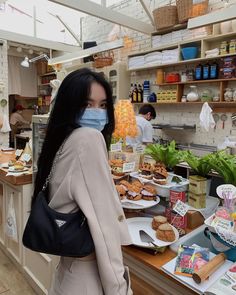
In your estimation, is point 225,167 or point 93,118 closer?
point 93,118

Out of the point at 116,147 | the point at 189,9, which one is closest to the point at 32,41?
the point at 189,9

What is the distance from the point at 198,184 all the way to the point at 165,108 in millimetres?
3370

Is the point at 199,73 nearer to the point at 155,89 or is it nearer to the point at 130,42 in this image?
the point at 155,89

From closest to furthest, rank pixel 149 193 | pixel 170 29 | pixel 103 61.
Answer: pixel 149 193 < pixel 170 29 < pixel 103 61

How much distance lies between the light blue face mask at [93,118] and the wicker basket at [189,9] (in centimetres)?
351

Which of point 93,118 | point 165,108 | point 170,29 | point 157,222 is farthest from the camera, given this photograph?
point 165,108

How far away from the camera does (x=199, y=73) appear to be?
12.9 ft

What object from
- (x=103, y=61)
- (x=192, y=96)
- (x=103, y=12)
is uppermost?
(x=103, y=12)

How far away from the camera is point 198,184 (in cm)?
155

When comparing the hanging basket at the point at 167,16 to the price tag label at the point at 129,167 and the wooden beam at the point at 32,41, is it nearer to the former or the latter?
the wooden beam at the point at 32,41

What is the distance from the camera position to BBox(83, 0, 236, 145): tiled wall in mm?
4062

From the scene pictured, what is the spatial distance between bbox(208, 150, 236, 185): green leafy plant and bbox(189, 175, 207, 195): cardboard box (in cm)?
10

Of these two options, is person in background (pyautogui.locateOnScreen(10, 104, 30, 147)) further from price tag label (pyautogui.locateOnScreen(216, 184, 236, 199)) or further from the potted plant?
price tag label (pyautogui.locateOnScreen(216, 184, 236, 199))

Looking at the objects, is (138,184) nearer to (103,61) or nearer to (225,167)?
(225,167)
